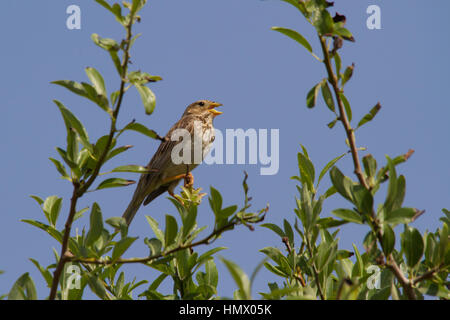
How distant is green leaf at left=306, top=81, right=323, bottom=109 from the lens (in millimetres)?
2773

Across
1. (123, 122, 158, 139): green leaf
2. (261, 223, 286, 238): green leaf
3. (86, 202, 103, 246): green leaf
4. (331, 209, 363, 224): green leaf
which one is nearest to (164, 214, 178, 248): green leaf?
(86, 202, 103, 246): green leaf

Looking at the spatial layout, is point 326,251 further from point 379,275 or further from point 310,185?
point 310,185

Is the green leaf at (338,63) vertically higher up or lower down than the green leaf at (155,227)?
higher up

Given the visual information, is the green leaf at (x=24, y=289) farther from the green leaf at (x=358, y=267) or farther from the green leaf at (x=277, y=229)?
the green leaf at (x=358, y=267)

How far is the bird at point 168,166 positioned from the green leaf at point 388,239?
4139 millimetres

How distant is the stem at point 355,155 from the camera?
104 inches

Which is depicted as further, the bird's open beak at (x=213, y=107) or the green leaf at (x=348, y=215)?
the bird's open beak at (x=213, y=107)

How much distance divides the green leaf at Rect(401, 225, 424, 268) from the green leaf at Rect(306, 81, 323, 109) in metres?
0.87

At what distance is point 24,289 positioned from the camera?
2822mm

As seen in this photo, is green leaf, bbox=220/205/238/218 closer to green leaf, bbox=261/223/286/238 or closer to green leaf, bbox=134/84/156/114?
green leaf, bbox=134/84/156/114

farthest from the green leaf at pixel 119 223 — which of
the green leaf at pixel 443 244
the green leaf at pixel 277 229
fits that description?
the green leaf at pixel 443 244

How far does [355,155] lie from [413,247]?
63 centimetres

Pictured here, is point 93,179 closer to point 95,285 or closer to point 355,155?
point 95,285

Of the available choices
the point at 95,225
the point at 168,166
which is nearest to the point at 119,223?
the point at 95,225
